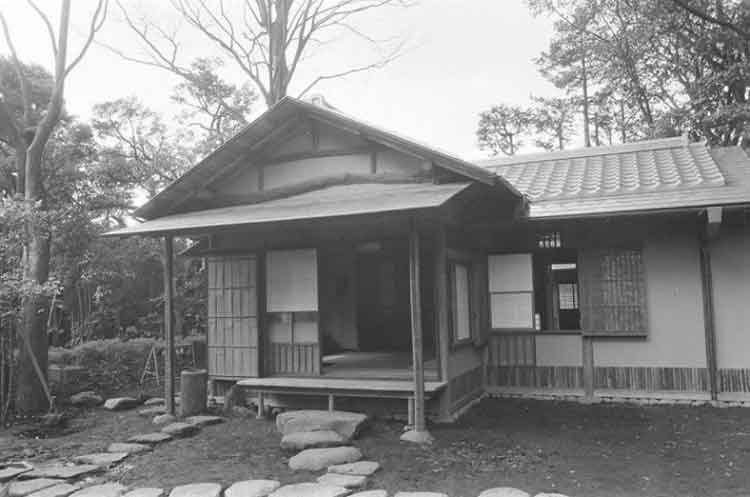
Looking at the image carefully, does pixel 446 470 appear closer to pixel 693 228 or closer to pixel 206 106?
pixel 693 228

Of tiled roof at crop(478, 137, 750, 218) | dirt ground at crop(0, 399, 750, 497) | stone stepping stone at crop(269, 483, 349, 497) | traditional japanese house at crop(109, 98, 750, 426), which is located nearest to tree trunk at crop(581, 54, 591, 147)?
tiled roof at crop(478, 137, 750, 218)

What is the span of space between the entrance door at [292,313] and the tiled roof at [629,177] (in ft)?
10.2

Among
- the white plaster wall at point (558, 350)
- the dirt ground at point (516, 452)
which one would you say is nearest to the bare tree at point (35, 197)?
the dirt ground at point (516, 452)

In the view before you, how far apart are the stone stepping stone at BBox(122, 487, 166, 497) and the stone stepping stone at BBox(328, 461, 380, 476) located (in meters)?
1.47

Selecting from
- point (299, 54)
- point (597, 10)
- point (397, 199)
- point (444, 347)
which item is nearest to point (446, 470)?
point (444, 347)

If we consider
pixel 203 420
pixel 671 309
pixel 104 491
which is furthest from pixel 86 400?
pixel 671 309

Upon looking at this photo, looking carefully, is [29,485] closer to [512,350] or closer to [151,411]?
[151,411]

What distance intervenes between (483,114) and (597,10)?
7.26 meters

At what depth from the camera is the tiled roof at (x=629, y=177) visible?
24.4 ft

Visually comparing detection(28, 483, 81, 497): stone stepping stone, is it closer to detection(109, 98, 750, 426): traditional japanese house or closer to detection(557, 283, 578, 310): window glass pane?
detection(109, 98, 750, 426): traditional japanese house

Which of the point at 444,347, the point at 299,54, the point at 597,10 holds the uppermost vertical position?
the point at 597,10

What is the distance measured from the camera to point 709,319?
770 cm

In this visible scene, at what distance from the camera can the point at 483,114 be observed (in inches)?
957

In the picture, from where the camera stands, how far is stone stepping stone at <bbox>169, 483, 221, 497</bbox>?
5.02 m
